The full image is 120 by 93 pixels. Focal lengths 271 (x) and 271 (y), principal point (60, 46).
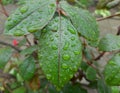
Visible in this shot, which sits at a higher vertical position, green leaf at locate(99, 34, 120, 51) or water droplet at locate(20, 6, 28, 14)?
water droplet at locate(20, 6, 28, 14)

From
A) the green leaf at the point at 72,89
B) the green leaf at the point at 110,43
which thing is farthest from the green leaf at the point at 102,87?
the green leaf at the point at 110,43

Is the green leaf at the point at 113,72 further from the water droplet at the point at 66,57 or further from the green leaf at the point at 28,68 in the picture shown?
the green leaf at the point at 28,68

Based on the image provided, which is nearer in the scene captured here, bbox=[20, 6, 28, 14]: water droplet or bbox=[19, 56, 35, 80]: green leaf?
bbox=[20, 6, 28, 14]: water droplet

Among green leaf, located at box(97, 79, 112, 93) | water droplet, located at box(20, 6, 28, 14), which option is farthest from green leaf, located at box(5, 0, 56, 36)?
green leaf, located at box(97, 79, 112, 93)

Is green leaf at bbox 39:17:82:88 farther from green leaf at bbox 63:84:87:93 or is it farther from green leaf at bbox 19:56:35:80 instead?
green leaf at bbox 63:84:87:93

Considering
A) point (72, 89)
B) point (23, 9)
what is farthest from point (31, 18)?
point (72, 89)

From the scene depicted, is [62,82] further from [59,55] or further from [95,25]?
[95,25]
